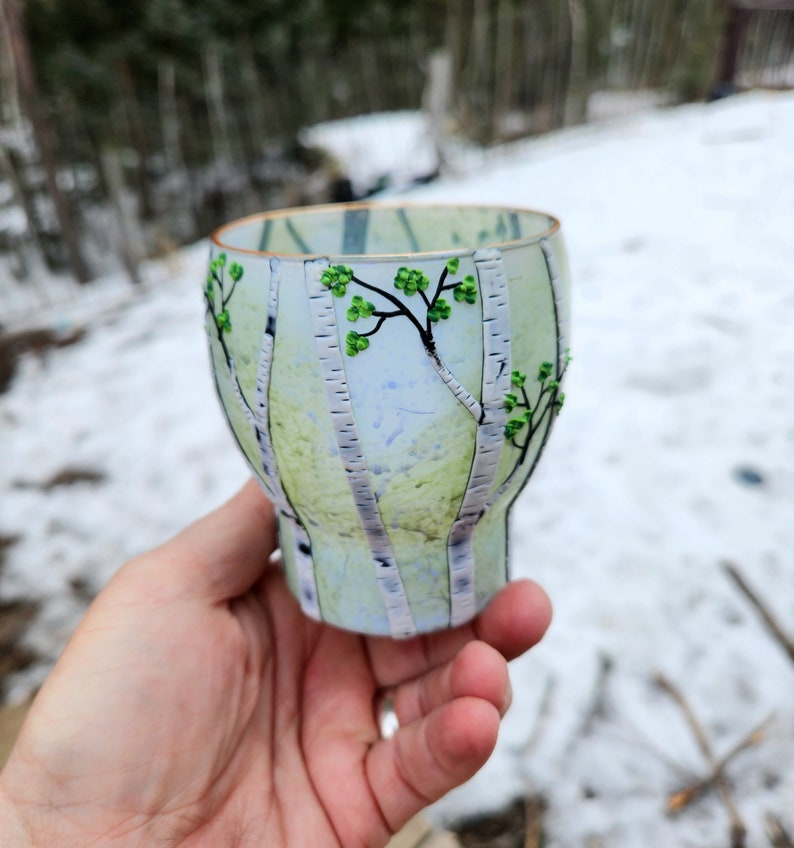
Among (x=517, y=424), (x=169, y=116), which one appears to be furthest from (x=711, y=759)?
(x=169, y=116)

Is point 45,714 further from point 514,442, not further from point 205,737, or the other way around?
point 514,442

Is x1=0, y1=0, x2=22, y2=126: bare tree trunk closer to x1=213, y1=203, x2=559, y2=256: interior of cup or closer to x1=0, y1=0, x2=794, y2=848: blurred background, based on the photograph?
x1=0, y1=0, x2=794, y2=848: blurred background

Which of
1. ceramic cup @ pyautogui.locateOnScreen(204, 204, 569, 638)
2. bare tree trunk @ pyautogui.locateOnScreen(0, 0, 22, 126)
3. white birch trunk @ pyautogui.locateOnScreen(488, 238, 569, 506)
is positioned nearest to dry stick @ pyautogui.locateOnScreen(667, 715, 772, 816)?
ceramic cup @ pyautogui.locateOnScreen(204, 204, 569, 638)

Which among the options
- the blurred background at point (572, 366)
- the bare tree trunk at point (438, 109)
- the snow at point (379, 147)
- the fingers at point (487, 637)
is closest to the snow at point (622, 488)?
the blurred background at point (572, 366)

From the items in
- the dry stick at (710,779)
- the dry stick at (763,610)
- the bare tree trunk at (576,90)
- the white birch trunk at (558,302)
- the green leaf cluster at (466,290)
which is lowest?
the dry stick at (710,779)

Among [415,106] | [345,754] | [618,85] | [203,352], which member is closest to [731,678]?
[345,754]

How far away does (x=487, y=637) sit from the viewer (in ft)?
2.94

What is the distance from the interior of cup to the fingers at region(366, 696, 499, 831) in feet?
1.90

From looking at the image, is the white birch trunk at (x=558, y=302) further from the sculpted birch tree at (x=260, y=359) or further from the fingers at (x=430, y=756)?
the fingers at (x=430, y=756)

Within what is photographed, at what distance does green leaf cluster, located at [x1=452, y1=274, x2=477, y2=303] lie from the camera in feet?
1.81

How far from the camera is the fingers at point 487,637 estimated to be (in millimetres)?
869

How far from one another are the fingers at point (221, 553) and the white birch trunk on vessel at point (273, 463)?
0.62 feet

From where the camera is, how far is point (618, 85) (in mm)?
5152

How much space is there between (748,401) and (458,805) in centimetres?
122
